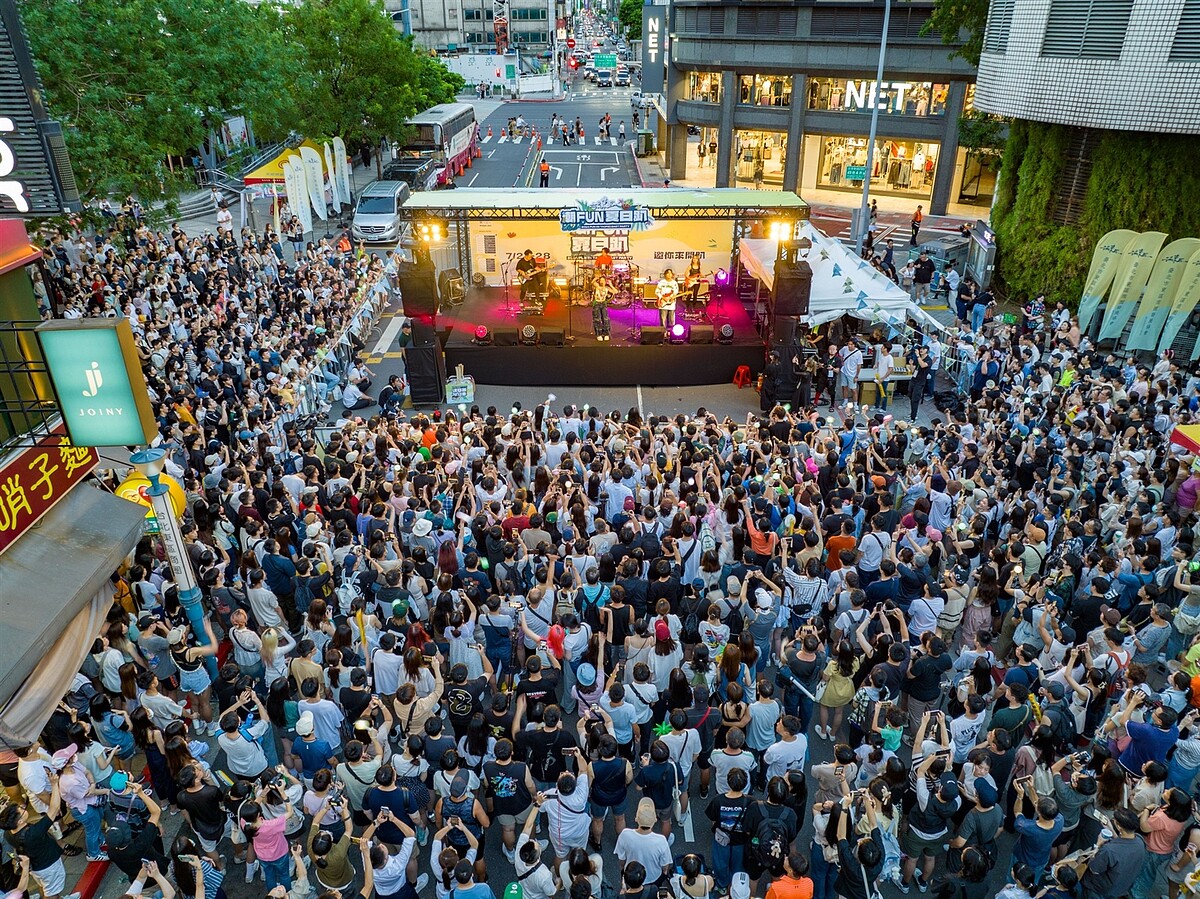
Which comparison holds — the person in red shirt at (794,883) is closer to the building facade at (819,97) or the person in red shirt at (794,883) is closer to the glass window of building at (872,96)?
the building facade at (819,97)

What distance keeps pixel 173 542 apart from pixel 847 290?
1398 centimetres

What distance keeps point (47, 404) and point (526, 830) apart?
639 centimetres

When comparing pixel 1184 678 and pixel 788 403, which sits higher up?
pixel 1184 678

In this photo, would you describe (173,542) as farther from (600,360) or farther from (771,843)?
(600,360)

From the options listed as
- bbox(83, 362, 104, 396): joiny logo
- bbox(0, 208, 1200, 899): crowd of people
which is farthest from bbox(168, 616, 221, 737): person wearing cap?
bbox(83, 362, 104, 396): joiny logo

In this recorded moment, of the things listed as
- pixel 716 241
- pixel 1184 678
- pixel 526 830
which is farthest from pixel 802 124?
pixel 526 830

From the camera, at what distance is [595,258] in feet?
72.7

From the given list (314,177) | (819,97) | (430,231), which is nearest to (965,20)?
(819,97)

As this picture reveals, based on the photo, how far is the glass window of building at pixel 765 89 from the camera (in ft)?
121

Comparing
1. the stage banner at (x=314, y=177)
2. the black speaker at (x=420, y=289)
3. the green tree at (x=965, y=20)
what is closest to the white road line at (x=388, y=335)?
the black speaker at (x=420, y=289)

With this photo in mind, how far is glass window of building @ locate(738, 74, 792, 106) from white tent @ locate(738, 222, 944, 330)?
21175 mm

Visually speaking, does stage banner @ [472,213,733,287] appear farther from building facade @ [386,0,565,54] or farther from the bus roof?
building facade @ [386,0,565,54]

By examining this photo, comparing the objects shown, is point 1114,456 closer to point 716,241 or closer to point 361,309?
point 716,241

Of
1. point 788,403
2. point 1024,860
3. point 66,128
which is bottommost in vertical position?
point 788,403
